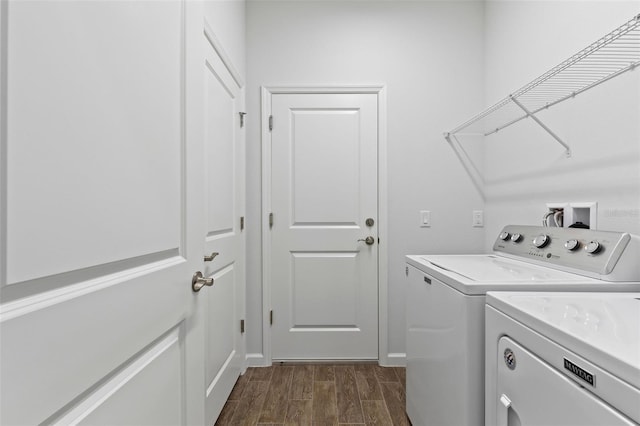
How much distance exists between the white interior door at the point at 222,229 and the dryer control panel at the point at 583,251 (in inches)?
55.4

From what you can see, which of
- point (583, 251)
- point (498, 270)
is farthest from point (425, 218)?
point (583, 251)

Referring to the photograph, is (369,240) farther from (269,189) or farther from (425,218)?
(269,189)

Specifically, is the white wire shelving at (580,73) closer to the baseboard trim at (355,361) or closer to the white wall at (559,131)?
the white wall at (559,131)

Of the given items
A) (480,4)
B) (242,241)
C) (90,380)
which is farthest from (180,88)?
(480,4)

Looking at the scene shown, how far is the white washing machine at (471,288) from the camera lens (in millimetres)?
1029

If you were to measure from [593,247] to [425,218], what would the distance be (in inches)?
48.3

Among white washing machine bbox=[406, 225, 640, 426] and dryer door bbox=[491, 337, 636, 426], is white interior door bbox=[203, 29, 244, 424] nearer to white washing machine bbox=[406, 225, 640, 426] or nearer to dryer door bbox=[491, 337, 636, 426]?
white washing machine bbox=[406, 225, 640, 426]

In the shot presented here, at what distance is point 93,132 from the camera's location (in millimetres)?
544

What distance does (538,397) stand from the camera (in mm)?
722

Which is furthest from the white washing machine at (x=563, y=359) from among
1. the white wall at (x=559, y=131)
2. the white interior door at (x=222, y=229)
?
the white interior door at (x=222, y=229)

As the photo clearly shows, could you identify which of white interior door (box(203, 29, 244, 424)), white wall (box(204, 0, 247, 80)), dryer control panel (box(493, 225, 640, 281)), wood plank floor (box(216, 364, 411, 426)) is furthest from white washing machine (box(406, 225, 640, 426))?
white wall (box(204, 0, 247, 80))

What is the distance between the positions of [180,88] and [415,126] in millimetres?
1860

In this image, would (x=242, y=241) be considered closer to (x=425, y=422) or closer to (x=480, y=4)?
(x=425, y=422)

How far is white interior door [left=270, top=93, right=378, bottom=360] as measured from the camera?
2.36m
